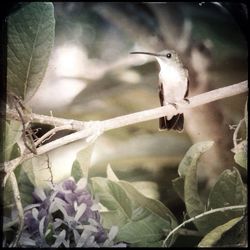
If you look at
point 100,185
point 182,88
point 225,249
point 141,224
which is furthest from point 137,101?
point 225,249

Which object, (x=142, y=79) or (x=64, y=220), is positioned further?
(x=142, y=79)

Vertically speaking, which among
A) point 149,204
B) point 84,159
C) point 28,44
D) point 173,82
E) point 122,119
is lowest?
point 149,204

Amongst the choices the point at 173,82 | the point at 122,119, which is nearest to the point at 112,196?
the point at 122,119

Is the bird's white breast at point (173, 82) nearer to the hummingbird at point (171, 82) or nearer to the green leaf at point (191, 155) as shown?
the hummingbird at point (171, 82)

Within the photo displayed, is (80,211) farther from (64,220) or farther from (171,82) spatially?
(171,82)

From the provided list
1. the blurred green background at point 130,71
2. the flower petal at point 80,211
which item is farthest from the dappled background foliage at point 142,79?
the flower petal at point 80,211

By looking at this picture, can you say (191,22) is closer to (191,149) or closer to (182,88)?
(182,88)
